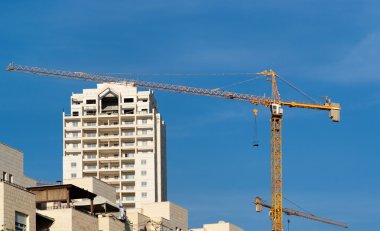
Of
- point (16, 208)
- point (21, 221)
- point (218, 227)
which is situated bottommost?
point (21, 221)

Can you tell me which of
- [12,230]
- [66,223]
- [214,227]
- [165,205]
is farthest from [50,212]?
[214,227]

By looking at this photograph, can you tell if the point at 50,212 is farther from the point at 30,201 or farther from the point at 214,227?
the point at 214,227

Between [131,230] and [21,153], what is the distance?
17596 mm

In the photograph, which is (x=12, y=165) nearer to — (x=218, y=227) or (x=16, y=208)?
(x=16, y=208)

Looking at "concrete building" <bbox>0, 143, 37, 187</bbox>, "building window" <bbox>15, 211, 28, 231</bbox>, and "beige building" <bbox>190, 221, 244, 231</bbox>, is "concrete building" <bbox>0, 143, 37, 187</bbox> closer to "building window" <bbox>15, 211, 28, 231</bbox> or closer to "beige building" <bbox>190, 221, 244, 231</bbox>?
"building window" <bbox>15, 211, 28, 231</bbox>

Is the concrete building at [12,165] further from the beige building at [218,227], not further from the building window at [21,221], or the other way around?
the beige building at [218,227]

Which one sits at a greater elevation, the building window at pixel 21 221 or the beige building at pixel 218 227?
the beige building at pixel 218 227

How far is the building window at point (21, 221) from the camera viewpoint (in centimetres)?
11328

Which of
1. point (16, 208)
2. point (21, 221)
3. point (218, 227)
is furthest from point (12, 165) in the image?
point (218, 227)

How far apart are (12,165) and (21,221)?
19.3 metres

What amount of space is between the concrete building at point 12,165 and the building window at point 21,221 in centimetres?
1511

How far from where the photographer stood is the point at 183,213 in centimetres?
17025

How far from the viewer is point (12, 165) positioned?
5217 inches

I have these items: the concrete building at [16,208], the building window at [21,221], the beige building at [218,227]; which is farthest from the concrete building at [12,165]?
the beige building at [218,227]
